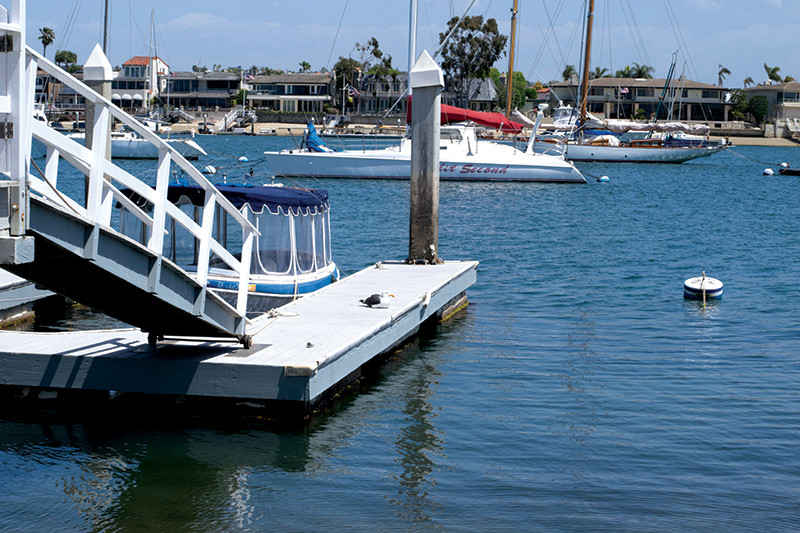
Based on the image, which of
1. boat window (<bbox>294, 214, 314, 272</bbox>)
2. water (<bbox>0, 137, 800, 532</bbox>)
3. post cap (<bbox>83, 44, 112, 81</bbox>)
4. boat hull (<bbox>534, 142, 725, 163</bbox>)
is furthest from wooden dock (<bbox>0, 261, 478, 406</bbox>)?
boat hull (<bbox>534, 142, 725, 163</bbox>)

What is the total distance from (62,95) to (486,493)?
148684 millimetres

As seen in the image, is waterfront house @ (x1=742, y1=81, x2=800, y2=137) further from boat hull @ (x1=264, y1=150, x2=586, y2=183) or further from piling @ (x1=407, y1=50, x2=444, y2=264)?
piling @ (x1=407, y1=50, x2=444, y2=264)

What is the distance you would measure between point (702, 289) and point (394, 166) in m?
34.0

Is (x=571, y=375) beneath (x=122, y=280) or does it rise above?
beneath

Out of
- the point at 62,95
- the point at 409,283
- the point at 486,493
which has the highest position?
the point at 62,95

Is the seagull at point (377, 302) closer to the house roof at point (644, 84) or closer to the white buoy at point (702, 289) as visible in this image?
the white buoy at point (702, 289)

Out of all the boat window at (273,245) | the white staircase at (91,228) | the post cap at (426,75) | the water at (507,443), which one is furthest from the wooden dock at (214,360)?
the post cap at (426,75)

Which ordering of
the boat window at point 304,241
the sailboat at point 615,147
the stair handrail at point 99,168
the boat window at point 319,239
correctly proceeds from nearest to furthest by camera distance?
1. the stair handrail at point 99,168
2. the boat window at point 304,241
3. the boat window at point 319,239
4. the sailboat at point 615,147

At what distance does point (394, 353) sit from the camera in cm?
1641

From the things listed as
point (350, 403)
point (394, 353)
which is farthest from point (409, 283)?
point (350, 403)

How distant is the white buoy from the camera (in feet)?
71.3

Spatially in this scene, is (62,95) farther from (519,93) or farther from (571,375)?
(571,375)

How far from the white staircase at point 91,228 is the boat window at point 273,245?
15.2ft

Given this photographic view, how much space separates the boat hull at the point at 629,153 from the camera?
78.6m
